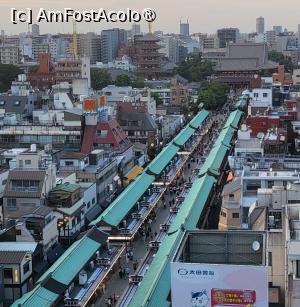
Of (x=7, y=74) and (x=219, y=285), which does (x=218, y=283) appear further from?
(x=7, y=74)

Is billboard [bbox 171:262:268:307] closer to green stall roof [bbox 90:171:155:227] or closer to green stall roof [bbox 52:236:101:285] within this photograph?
green stall roof [bbox 52:236:101:285]

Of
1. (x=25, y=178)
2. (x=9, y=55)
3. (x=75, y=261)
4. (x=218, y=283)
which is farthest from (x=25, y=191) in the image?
(x=9, y=55)

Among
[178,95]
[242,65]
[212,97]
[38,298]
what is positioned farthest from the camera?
[242,65]

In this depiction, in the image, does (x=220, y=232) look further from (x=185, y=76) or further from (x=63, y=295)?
(x=185, y=76)

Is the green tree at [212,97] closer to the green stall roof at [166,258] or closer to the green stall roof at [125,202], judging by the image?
the green stall roof at [125,202]


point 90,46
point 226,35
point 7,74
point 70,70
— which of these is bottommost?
point 7,74

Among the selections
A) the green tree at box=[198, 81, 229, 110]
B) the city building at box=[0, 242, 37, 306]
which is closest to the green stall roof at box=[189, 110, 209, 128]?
the green tree at box=[198, 81, 229, 110]
